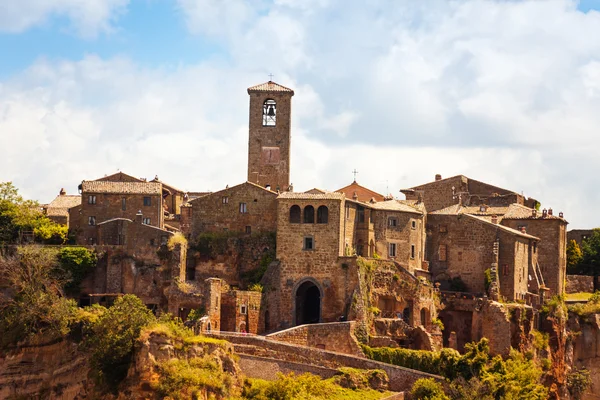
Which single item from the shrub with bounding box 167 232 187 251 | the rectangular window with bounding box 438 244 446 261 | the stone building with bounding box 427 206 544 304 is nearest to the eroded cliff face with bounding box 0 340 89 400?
the shrub with bounding box 167 232 187 251

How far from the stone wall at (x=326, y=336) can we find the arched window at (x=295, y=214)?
693 cm

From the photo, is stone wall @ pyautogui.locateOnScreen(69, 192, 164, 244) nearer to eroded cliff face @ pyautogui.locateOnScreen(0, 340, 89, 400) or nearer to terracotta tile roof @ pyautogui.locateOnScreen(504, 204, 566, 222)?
eroded cliff face @ pyautogui.locateOnScreen(0, 340, 89, 400)

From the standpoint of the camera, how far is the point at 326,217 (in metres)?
76.6

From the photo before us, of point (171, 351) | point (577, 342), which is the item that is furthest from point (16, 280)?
point (577, 342)

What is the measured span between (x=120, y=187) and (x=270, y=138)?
10975 mm

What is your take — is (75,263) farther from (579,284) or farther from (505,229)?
(579,284)

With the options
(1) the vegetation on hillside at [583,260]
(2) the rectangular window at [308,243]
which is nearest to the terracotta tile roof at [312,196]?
(2) the rectangular window at [308,243]

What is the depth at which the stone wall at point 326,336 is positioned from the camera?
72.2m

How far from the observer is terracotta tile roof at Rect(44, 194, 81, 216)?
83.5 metres

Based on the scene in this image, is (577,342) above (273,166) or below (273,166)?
below

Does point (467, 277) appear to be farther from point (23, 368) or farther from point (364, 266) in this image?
point (23, 368)

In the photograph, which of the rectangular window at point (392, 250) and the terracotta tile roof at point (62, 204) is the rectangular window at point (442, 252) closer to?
the rectangular window at point (392, 250)

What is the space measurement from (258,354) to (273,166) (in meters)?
20.4

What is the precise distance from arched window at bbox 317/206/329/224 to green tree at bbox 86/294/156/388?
41.8 feet
